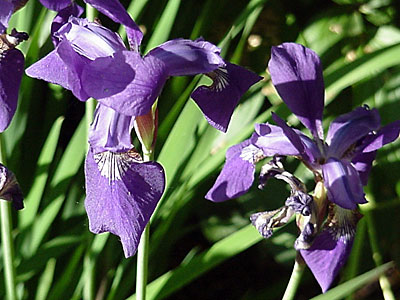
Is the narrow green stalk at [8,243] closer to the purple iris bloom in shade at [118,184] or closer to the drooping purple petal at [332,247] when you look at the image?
the purple iris bloom in shade at [118,184]

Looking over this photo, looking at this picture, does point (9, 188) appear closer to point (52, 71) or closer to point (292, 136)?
point (52, 71)

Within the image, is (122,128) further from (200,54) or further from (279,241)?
(279,241)

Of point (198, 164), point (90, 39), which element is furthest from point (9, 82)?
point (198, 164)

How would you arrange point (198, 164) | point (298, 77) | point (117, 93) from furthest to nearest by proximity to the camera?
point (198, 164), point (298, 77), point (117, 93)

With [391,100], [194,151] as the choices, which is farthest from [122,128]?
[391,100]

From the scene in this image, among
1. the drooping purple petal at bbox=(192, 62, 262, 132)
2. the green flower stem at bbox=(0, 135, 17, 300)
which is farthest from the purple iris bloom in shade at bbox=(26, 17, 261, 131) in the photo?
the green flower stem at bbox=(0, 135, 17, 300)

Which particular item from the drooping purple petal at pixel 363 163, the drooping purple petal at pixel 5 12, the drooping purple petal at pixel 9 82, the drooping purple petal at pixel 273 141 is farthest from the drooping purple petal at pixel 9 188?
the drooping purple petal at pixel 363 163

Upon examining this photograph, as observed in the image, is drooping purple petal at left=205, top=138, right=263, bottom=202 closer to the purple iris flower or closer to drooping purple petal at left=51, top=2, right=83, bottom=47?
the purple iris flower
